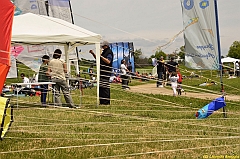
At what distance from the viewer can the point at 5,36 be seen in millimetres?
4676

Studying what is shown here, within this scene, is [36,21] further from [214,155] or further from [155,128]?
[214,155]

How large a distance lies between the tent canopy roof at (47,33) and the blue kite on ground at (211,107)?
12.6ft

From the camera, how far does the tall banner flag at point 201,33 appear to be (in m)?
8.48

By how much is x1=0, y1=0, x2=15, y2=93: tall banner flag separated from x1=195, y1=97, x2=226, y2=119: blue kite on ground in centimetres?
372

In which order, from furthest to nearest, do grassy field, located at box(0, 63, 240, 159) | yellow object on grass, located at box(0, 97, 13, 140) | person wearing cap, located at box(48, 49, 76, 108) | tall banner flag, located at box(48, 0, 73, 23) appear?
tall banner flag, located at box(48, 0, 73, 23)
person wearing cap, located at box(48, 49, 76, 108)
yellow object on grass, located at box(0, 97, 13, 140)
grassy field, located at box(0, 63, 240, 159)

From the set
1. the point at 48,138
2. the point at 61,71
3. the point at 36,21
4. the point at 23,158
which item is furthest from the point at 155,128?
the point at 36,21

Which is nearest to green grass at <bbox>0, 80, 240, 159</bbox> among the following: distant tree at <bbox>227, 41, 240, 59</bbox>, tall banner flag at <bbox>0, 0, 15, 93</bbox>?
tall banner flag at <bbox>0, 0, 15, 93</bbox>

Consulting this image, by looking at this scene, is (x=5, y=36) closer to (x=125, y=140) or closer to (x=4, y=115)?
(x=4, y=115)

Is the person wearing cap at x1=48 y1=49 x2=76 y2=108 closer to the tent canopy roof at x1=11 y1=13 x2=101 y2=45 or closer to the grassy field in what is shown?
the tent canopy roof at x1=11 y1=13 x2=101 y2=45

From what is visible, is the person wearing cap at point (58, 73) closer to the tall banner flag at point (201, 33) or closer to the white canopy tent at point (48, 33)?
the white canopy tent at point (48, 33)

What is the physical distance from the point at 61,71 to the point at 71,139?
4242 mm

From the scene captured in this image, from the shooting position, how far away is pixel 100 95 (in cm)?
1083

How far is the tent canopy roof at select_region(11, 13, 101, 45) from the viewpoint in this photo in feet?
33.0

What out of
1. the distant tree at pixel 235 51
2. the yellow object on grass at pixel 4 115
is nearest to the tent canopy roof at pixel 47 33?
the yellow object on grass at pixel 4 115
